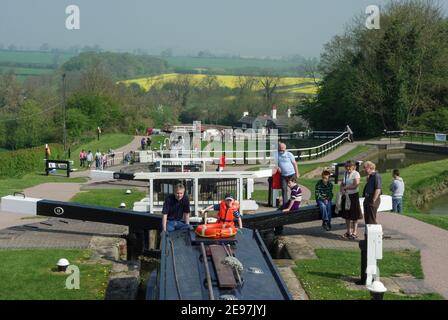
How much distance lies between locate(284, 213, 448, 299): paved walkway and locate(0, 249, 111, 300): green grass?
5.52 metres

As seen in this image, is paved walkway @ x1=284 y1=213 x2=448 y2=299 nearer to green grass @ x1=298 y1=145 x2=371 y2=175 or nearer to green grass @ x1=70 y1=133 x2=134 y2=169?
green grass @ x1=298 y1=145 x2=371 y2=175

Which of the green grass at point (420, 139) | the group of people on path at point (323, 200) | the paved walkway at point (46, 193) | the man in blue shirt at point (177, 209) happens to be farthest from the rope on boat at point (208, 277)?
the green grass at point (420, 139)

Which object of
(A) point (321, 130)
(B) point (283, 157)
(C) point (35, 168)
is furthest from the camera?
(A) point (321, 130)

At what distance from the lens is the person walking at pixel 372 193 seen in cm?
1647

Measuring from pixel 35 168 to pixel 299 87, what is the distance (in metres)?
138

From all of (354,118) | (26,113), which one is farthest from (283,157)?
(26,113)

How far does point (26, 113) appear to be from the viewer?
8975cm

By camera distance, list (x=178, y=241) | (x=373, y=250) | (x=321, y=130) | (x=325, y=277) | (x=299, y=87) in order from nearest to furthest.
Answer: (x=178, y=241), (x=373, y=250), (x=325, y=277), (x=321, y=130), (x=299, y=87)

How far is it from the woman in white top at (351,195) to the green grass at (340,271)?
124 cm

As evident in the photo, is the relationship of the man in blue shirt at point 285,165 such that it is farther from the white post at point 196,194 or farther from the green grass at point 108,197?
the green grass at point 108,197

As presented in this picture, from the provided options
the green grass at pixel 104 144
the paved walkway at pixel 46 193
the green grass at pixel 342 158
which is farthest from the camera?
the green grass at pixel 104 144

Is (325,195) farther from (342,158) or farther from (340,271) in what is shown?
(342,158)
